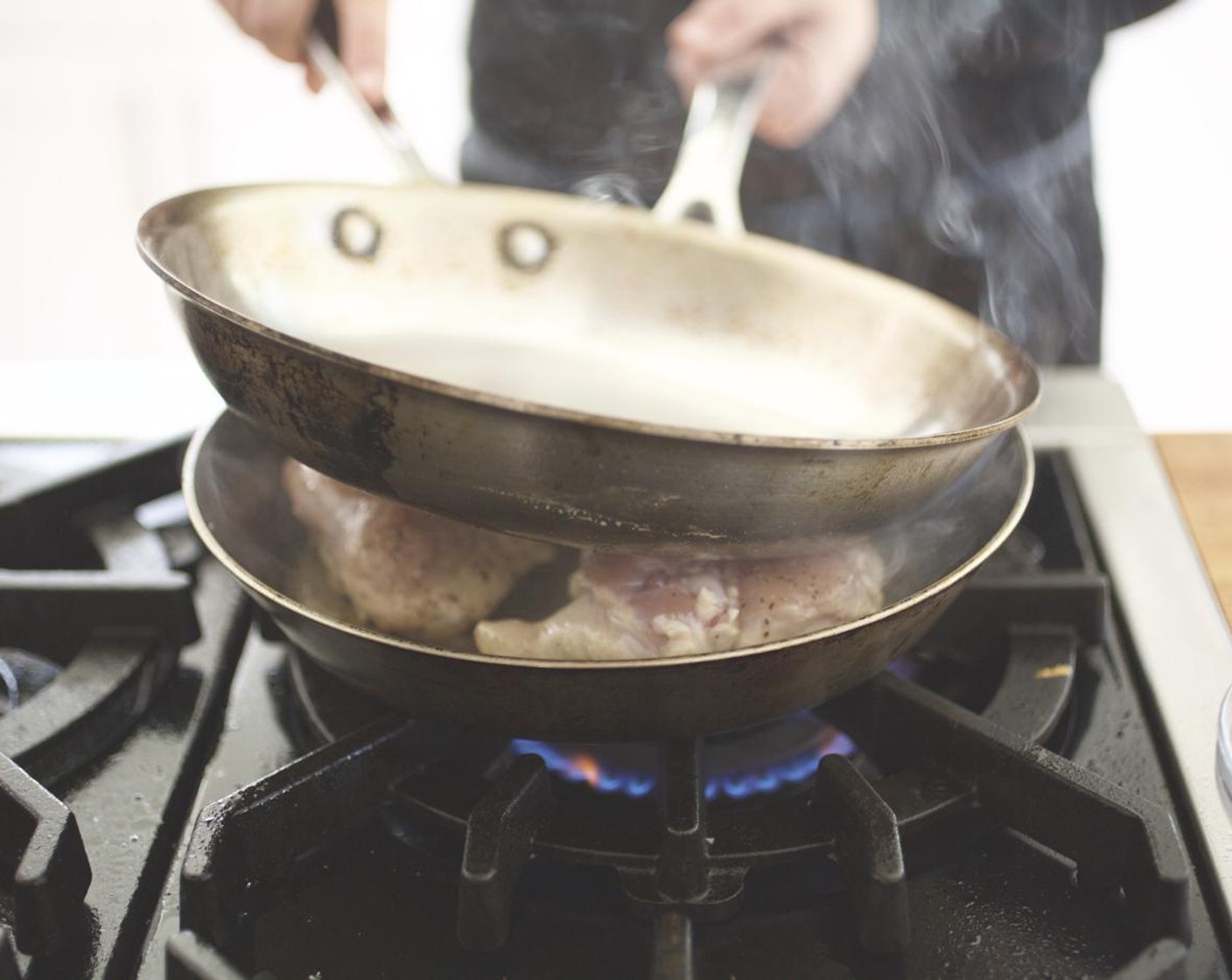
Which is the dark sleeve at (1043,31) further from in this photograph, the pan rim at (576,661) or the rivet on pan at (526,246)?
the pan rim at (576,661)

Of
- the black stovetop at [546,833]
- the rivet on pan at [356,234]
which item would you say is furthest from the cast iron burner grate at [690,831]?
the rivet on pan at [356,234]

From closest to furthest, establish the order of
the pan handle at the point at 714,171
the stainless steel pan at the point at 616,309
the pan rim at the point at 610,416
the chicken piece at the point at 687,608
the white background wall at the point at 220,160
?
1. the pan rim at the point at 610,416
2. the chicken piece at the point at 687,608
3. the stainless steel pan at the point at 616,309
4. the pan handle at the point at 714,171
5. the white background wall at the point at 220,160

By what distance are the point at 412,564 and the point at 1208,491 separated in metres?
0.62

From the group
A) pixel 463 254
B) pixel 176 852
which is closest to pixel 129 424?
pixel 463 254

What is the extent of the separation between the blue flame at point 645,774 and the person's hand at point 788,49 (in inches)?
25.4

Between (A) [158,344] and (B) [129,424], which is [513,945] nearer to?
(B) [129,424]

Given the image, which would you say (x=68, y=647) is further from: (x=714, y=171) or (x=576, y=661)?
(x=714, y=171)

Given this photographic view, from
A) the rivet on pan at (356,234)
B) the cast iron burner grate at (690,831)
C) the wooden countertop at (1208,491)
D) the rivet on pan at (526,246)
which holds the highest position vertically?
the rivet on pan at (356,234)

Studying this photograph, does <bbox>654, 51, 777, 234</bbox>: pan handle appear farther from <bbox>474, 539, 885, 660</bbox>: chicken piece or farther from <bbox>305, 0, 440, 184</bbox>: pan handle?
<bbox>474, 539, 885, 660</bbox>: chicken piece

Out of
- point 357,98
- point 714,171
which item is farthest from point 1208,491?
point 357,98

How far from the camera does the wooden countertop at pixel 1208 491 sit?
78 cm

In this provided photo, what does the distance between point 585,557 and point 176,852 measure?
10.0 inches

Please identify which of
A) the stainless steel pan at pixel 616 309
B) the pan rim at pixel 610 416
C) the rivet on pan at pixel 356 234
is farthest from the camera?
the rivet on pan at pixel 356 234

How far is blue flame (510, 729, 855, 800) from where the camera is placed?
58 cm
